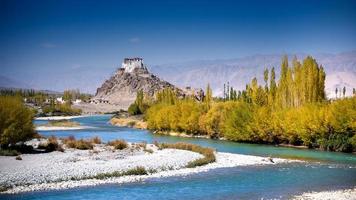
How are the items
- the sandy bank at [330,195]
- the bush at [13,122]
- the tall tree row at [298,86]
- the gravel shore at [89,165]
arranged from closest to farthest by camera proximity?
1. the sandy bank at [330,195]
2. the gravel shore at [89,165]
3. the bush at [13,122]
4. the tall tree row at [298,86]

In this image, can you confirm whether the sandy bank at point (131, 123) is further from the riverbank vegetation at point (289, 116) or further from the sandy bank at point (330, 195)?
the sandy bank at point (330, 195)

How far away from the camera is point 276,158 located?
47.0 metres

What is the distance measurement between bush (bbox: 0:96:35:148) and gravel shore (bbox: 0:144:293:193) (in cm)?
345

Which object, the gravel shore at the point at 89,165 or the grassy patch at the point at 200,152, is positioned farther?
the grassy patch at the point at 200,152

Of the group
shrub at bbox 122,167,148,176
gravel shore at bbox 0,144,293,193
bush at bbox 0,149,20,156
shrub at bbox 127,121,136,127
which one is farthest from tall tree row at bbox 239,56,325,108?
shrub at bbox 127,121,136,127

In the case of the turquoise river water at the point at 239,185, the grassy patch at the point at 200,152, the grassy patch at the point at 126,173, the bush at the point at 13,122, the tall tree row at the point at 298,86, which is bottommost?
the turquoise river water at the point at 239,185

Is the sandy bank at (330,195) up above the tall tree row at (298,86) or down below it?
below

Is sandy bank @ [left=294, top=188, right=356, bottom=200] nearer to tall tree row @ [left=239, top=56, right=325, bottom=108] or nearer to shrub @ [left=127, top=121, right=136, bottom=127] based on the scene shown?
tall tree row @ [left=239, top=56, right=325, bottom=108]

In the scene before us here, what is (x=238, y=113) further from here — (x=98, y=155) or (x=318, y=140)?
(x=98, y=155)

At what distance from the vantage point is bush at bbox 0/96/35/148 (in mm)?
44000

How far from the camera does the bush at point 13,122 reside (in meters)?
44.0

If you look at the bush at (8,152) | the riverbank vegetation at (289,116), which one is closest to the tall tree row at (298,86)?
the riverbank vegetation at (289,116)

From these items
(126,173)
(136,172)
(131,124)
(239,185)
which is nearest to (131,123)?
(131,124)

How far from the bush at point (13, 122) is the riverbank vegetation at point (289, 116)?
99.8ft
